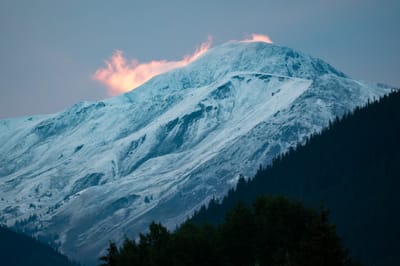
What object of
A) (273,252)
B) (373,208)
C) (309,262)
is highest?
(373,208)

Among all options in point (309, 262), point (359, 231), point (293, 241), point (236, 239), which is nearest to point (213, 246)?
point (236, 239)

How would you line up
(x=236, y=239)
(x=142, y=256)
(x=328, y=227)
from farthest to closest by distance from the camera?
(x=142, y=256), (x=236, y=239), (x=328, y=227)

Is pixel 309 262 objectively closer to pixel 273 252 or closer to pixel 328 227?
pixel 328 227

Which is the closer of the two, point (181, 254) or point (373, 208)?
point (181, 254)

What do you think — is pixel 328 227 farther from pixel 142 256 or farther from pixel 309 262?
pixel 142 256

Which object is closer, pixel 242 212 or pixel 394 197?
pixel 242 212

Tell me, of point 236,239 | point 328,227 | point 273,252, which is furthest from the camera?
point 236,239

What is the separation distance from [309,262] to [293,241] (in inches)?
1600

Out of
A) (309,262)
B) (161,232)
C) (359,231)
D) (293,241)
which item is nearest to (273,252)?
(293,241)

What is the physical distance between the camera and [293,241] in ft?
280

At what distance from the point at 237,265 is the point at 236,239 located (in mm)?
3267

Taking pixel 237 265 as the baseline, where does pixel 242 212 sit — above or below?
above

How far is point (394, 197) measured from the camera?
197250 millimetres

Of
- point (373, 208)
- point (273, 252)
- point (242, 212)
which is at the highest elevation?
point (373, 208)
